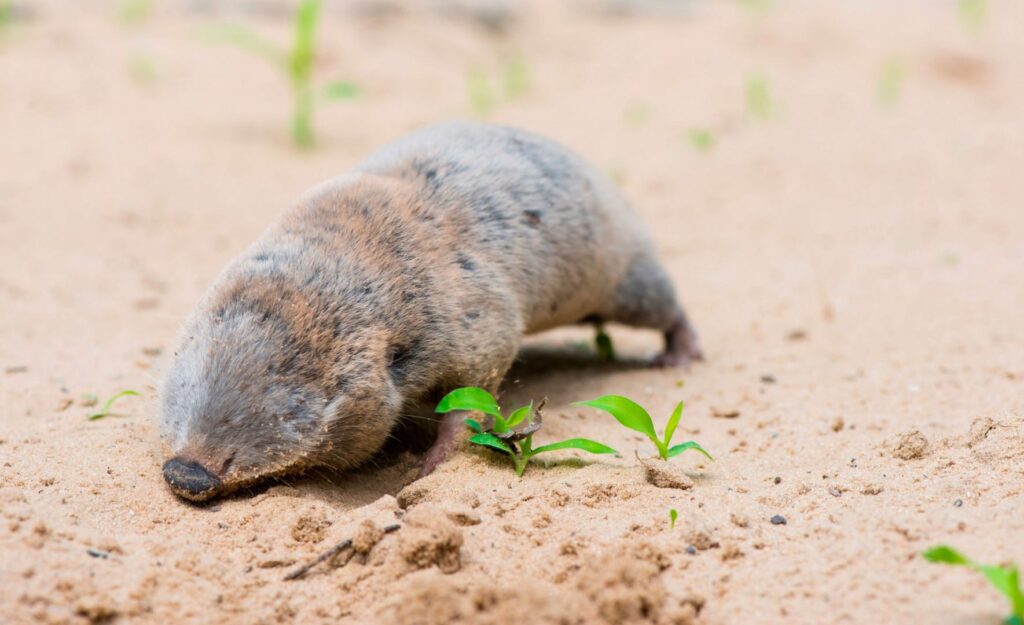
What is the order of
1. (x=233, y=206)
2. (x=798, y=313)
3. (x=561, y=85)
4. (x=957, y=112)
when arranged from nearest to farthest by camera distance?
1. (x=798, y=313)
2. (x=233, y=206)
3. (x=957, y=112)
4. (x=561, y=85)

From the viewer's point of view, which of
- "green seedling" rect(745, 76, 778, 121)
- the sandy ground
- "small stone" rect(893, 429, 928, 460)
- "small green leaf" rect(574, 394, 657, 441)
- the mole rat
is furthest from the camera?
"green seedling" rect(745, 76, 778, 121)

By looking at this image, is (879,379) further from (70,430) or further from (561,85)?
(561,85)

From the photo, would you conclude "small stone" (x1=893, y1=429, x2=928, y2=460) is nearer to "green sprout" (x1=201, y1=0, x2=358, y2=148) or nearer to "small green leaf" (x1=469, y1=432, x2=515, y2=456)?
"small green leaf" (x1=469, y1=432, x2=515, y2=456)

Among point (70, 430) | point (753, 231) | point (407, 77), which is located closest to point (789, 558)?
point (70, 430)

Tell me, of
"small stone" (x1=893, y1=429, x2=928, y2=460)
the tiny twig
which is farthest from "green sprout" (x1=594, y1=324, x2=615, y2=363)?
the tiny twig

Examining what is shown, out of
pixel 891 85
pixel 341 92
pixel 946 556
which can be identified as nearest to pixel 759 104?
pixel 891 85

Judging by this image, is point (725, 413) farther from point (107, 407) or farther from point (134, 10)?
point (134, 10)
